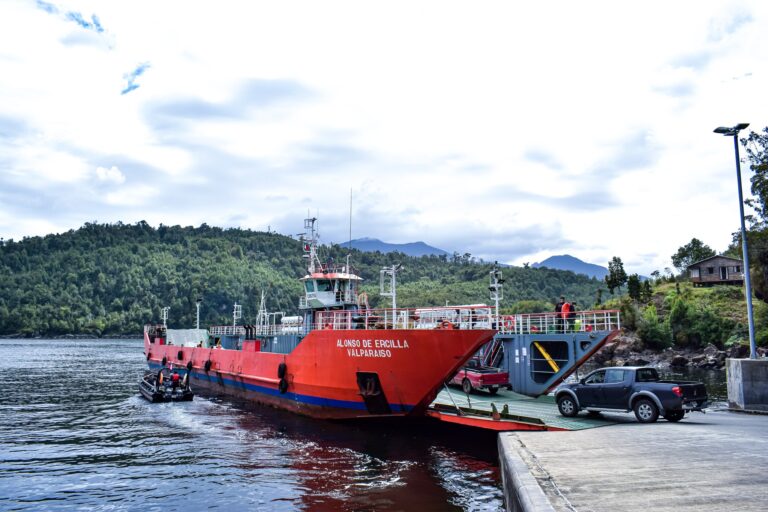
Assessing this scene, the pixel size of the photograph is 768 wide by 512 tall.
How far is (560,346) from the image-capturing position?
938 inches

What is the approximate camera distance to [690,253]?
97.8 metres

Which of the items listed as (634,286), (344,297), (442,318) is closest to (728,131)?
(442,318)

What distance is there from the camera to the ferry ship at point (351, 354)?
19172 millimetres

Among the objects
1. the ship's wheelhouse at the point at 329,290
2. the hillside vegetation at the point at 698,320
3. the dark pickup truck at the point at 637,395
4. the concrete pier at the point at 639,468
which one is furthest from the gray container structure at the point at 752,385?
the hillside vegetation at the point at 698,320

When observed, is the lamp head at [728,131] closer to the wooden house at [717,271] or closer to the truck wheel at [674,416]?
the truck wheel at [674,416]

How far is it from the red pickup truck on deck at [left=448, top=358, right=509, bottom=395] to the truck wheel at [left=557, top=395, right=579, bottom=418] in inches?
219

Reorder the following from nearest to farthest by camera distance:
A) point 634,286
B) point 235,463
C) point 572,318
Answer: point 235,463
point 572,318
point 634,286

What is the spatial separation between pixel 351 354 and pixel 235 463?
588cm

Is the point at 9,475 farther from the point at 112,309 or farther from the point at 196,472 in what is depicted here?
the point at 112,309

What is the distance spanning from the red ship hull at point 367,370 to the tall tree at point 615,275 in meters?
54.5

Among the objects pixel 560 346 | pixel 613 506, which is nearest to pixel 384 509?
pixel 613 506

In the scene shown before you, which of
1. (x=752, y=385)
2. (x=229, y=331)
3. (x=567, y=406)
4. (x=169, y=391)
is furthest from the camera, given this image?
(x=229, y=331)

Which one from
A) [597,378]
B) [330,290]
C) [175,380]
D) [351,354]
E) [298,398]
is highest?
[330,290]

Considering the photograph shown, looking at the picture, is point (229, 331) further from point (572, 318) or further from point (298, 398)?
point (572, 318)
